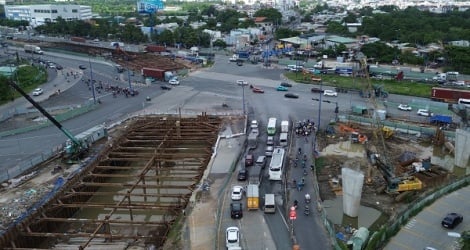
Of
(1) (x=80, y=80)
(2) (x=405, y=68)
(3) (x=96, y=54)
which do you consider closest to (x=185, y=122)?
(1) (x=80, y=80)

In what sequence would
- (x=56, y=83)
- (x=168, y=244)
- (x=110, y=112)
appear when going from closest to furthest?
(x=168, y=244) < (x=110, y=112) < (x=56, y=83)

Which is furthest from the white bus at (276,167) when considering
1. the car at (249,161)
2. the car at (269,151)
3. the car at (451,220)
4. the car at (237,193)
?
the car at (451,220)

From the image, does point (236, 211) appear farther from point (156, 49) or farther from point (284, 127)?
point (156, 49)

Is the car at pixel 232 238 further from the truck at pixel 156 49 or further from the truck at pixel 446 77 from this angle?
the truck at pixel 156 49

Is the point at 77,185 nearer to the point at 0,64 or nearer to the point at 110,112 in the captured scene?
the point at 110,112

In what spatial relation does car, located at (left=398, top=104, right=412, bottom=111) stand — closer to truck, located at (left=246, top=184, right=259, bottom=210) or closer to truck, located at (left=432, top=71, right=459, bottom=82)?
truck, located at (left=432, top=71, right=459, bottom=82)

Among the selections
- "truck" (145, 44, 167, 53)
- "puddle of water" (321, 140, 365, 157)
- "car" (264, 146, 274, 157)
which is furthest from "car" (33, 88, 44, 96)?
"puddle of water" (321, 140, 365, 157)
